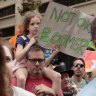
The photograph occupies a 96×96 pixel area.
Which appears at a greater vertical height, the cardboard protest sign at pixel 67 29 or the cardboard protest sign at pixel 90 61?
the cardboard protest sign at pixel 67 29

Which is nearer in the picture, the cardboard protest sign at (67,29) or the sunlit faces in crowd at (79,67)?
the cardboard protest sign at (67,29)

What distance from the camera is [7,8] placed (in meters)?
33.1

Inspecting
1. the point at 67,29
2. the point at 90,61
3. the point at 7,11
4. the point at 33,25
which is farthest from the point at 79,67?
the point at 7,11

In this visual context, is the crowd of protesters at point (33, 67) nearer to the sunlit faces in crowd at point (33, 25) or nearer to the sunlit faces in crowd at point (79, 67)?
the sunlit faces in crowd at point (33, 25)

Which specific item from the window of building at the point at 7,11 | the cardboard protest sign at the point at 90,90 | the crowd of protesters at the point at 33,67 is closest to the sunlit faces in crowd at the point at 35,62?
the crowd of protesters at the point at 33,67

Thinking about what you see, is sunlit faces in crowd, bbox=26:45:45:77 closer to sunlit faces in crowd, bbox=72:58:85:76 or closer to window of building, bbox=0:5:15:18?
sunlit faces in crowd, bbox=72:58:85:76

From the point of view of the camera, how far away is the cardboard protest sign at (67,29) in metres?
4.70

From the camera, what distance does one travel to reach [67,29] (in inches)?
189

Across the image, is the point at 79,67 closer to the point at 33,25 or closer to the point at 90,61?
the point at 90,61

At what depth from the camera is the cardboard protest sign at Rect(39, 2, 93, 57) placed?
15.4 ft

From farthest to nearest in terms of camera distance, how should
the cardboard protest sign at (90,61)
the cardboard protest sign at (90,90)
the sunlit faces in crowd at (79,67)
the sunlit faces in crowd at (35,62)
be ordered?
the cardboard protest sign at (90,61) < the sunlit faces in crowd at (79,67) < the sunlit faces in crowd at (35,62) < the cardboard protest sign at (90,90)

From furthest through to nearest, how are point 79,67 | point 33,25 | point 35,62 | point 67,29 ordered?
1. point 79,67
2. point 67,29
3. point 33,25
4. point 35,62

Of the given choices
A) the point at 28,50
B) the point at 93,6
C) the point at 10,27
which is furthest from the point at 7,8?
the point at 28,50

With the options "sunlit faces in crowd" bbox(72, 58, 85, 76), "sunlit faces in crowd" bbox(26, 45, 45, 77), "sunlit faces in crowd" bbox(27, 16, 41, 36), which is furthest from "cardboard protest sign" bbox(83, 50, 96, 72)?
"sunlit faces in crowd" bbox(26, 45, 45, 77)
